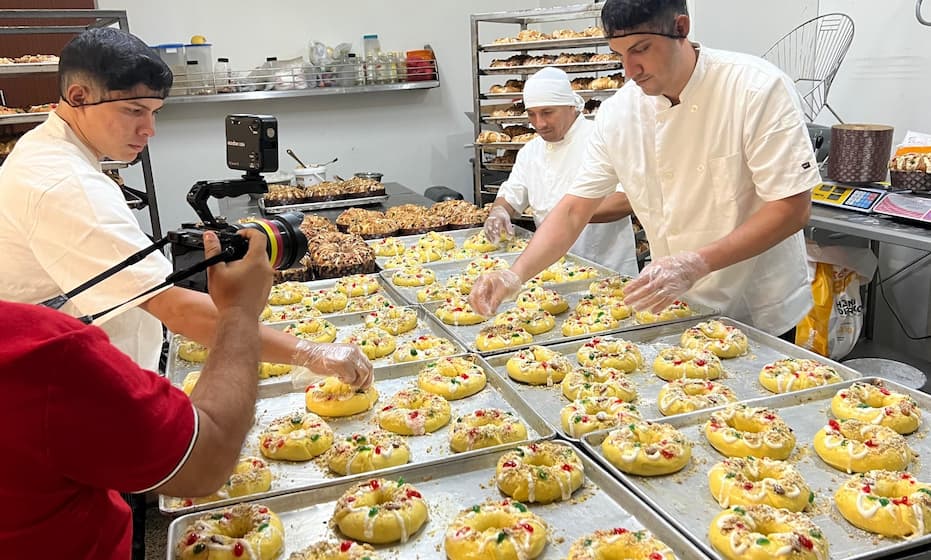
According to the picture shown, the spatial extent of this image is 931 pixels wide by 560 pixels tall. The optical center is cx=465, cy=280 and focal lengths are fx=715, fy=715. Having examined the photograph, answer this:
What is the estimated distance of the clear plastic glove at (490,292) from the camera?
2758 mm

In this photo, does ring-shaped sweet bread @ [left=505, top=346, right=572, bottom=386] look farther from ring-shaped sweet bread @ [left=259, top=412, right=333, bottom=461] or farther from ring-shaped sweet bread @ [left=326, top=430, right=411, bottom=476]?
ring-shaped sweet bread @ [left=259, top=412, right=333, bottom=461]

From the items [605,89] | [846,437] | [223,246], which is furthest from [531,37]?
[223,246]

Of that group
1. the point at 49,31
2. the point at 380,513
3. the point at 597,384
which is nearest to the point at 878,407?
the point at 597,384

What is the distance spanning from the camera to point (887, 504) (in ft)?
5.06

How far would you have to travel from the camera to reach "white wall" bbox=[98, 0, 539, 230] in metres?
6.96

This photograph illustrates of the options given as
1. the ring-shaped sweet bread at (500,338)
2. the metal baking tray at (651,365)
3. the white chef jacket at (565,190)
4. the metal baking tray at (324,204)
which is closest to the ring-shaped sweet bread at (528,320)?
the ring-shaped sweet bread at (500,338)

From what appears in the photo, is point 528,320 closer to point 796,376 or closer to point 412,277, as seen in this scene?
point 412,277

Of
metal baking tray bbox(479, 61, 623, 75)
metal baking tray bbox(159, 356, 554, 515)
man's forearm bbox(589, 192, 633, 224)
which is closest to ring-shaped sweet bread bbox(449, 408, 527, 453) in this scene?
metal baking tray bbox(159, 356, 554, 515)

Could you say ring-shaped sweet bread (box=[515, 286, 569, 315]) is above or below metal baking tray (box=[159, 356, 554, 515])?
above

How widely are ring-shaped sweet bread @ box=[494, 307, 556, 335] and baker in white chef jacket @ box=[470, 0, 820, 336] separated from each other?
0.31 feet

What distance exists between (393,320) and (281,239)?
4.60 feet

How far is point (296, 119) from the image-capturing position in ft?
24.2

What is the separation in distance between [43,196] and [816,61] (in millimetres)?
5047

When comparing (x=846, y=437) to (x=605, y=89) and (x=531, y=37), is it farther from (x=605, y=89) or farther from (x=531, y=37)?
(x=531, y=37)
